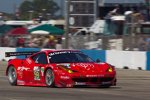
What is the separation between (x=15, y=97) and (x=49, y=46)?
A: 2086cm

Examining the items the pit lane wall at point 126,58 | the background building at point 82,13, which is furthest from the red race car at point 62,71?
the background building at point 82,13

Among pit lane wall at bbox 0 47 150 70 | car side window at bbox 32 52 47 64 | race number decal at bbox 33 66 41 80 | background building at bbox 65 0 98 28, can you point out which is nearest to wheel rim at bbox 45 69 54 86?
race number decal at bbox 33 66 41 80

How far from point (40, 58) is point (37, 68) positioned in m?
0.45

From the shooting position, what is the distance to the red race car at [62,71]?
14477 millimetres

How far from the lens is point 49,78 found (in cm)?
1496

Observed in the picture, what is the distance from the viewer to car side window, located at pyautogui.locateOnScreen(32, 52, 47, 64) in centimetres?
1558

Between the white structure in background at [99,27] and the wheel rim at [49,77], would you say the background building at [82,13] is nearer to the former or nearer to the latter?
the white structure in background at [99,27]

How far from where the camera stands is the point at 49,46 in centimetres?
3306

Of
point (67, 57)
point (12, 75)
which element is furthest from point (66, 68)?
point (12, 75)

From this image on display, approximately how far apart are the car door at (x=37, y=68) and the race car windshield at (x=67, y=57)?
225mm

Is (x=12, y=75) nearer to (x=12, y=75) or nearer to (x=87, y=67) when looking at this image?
(x=12, y=75)

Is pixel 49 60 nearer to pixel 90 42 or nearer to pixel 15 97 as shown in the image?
pixel 15 97

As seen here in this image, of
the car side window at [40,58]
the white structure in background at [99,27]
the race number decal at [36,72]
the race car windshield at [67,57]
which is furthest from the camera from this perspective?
the white structure in background at [99,27]

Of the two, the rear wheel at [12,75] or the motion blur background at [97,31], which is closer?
the rear wheel at [12,75]
